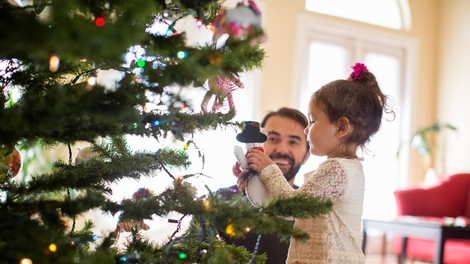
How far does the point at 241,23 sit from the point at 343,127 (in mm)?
796

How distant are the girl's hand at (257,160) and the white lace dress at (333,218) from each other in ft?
0.06

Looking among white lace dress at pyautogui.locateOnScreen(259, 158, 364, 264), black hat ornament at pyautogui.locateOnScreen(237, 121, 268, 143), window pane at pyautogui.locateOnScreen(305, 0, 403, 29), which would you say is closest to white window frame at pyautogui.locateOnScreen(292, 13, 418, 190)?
window pane at pyautogui.locateOnScreen(305, 0, 403, 29)

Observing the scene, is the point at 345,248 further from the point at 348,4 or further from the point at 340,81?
the point at 348,4

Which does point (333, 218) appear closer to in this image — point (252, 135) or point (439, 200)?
point (252, 135)

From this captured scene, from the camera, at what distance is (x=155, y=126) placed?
1019 millimetres

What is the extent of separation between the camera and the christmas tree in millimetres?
721

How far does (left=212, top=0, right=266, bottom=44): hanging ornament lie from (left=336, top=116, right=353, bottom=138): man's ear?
2.41 ft

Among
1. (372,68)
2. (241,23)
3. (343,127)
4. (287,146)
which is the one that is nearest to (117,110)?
(241,23)

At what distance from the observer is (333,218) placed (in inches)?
59.6

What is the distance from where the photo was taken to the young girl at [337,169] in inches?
58.9

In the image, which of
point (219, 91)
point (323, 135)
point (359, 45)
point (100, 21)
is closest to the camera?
point (100, 21)

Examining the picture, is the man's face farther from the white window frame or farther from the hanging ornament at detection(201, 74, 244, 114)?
the white window frame

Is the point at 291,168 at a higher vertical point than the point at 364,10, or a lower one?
lower

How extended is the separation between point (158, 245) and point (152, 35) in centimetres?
44
